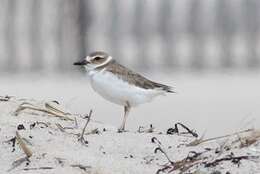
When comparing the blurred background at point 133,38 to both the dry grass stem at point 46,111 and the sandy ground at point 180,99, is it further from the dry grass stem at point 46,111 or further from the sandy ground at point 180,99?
the dry grass stem at point 46,111

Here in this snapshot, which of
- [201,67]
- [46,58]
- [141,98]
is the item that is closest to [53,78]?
[46,58]

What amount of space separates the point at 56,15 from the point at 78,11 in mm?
285

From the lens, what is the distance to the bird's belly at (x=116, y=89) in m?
8.22

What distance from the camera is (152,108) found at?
12.1m

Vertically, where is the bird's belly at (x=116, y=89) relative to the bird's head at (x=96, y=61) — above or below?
below

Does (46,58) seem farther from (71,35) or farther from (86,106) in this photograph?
(86,106)

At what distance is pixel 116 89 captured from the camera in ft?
27.0

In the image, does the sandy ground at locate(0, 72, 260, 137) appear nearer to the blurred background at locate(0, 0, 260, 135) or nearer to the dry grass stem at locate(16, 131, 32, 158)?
the blurred background at locate(0, 0, 260, 135)

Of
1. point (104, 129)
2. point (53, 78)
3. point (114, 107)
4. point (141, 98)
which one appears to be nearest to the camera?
point (104, 129)

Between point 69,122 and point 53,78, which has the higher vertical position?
point 69,122

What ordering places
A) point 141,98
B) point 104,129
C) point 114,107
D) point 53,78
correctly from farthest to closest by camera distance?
1. point 53,78
2. point 114,107
3. point 141,98
4. point 104,129

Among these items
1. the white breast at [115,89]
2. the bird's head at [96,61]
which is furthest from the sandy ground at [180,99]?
the white breast at [115,89]

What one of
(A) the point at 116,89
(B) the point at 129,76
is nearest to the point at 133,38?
(B) the point at 129,76

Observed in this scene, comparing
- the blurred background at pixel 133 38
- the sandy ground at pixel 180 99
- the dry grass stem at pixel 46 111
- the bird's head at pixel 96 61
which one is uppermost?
the bird's head at pixel 96 61
